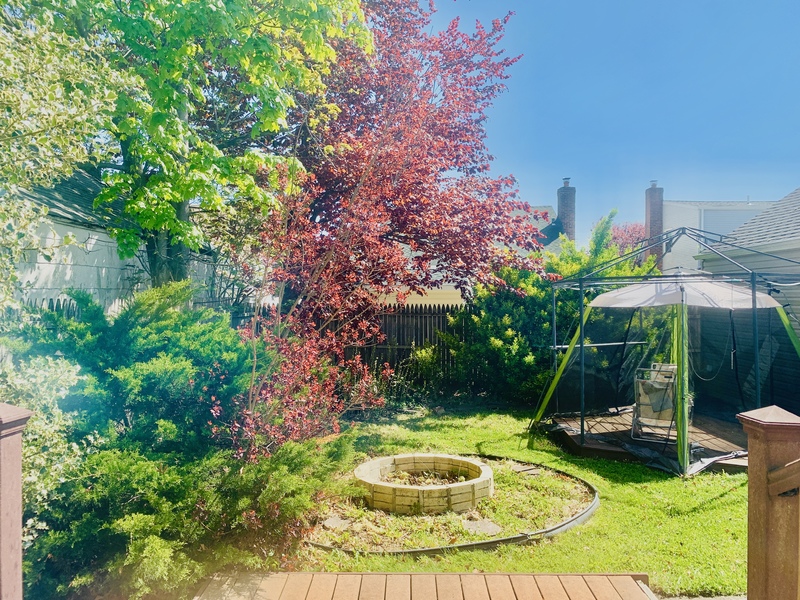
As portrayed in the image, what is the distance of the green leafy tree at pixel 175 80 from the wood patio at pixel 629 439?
5298mm

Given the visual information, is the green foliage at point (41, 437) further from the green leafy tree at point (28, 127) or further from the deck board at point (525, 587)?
the deck board at point (525, 587)

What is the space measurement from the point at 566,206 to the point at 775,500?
24001 mm

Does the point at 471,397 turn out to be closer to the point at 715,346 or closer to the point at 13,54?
the point at 715,346

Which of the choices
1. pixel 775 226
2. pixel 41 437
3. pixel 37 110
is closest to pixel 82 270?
pixel 37 110

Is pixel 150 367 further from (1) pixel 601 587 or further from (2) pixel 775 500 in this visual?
(2) pixel 775 500

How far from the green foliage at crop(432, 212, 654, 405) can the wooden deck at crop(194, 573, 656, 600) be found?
6.91 m

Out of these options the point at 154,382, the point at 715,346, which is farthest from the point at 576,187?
the point at 154,382

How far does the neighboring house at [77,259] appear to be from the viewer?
5438 mm

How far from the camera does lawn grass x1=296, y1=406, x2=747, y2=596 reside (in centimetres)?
376

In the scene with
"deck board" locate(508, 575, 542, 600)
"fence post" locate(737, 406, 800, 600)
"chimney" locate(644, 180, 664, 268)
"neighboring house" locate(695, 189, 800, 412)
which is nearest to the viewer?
"fence post" locate(737, 406, 800, 600)

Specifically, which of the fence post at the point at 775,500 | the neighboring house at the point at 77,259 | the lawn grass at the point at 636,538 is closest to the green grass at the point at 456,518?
the lawn grass at the point at 636,538

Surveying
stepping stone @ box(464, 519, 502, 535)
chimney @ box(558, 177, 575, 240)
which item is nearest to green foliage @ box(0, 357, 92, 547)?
stepping stone @ box(464, 519, 502, 535)

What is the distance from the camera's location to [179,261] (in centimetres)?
771

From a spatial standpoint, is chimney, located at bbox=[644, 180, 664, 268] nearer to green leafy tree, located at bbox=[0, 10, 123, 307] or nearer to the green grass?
the green grass
